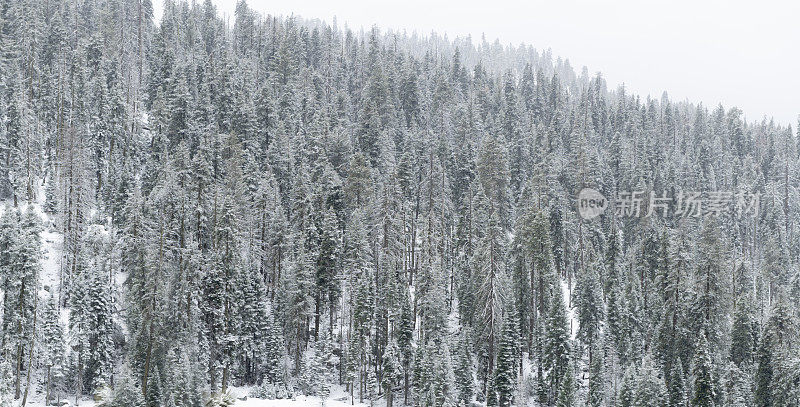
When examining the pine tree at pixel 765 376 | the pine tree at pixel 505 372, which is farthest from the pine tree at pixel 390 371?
the pine tree at pixel 765 376

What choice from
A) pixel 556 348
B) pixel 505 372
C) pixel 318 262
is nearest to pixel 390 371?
pixel 505 372

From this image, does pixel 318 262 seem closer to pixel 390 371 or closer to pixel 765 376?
pixel 390 371

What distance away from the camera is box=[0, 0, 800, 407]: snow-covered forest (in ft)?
168

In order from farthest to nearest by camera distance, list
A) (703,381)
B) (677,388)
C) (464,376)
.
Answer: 1. (464,376)
2. (677,388)
3. (703,381)

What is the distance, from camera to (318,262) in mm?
65688

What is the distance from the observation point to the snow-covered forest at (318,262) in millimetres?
51125

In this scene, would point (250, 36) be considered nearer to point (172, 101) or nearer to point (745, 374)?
point (172, 101)

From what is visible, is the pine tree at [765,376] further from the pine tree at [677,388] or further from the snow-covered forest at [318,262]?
the pine tree at [677,388]

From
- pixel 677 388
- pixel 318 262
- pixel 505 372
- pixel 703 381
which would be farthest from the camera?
pixel 318 262

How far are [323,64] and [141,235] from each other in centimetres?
9076

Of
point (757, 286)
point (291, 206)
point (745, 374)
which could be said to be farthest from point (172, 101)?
point (757, 286)

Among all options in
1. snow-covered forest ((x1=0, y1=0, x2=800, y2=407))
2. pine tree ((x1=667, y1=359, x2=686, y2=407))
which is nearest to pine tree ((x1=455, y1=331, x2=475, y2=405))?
snow-covered forest ((x1=0, y1=0, x2=800, y2=407))

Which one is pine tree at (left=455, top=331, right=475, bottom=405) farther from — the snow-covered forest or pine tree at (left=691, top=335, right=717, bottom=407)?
pine tree at (left=691, top=335, right=717, bottom=407)

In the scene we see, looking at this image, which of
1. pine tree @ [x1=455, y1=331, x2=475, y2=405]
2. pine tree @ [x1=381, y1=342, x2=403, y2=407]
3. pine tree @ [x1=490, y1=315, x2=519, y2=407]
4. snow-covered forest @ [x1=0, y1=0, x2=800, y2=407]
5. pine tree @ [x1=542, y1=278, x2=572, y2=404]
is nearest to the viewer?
snow-covered forest @ [x1=0, y1=0, x2=800, y2=407]
